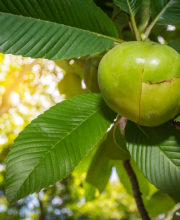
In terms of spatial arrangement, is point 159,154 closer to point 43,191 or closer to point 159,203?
point 159,203

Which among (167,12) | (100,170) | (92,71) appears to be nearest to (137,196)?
(100,170)

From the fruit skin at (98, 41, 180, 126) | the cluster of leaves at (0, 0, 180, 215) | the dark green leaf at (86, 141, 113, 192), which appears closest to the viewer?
the fruit skin at (98, 41, 180, 126)

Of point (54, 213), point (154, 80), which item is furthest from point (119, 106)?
point (54, 213)

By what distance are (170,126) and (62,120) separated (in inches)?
13.8

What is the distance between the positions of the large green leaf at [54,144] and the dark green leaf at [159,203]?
99 cm

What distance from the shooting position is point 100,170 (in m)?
1.35

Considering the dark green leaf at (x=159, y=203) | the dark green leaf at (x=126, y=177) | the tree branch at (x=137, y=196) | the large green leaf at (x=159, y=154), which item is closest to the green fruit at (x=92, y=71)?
the large green leaf at (x=159, y=154)

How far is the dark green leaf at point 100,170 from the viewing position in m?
1.30

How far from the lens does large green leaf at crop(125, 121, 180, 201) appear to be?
2.02ft

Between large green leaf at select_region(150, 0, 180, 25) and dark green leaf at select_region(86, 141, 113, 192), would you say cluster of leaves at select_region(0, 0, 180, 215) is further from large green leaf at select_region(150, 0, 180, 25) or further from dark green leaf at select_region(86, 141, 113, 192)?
dark green leaf at select_region(86, 141, 113, 192)

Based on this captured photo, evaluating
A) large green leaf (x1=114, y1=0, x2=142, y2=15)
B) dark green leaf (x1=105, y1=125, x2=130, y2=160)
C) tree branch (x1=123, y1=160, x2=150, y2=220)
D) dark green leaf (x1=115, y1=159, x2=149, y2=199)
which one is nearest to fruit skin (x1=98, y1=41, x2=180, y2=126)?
large green leaf (x1=114, y1=0, x2=142, y2=15)

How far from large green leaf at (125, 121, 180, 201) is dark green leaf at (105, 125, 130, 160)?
256 mm

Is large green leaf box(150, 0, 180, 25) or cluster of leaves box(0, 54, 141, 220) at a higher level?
large green leaf box(150, 0, 180, 25)

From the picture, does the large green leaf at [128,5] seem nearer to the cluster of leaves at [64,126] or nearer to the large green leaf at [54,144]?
the cluster of leaves at [64,126]
